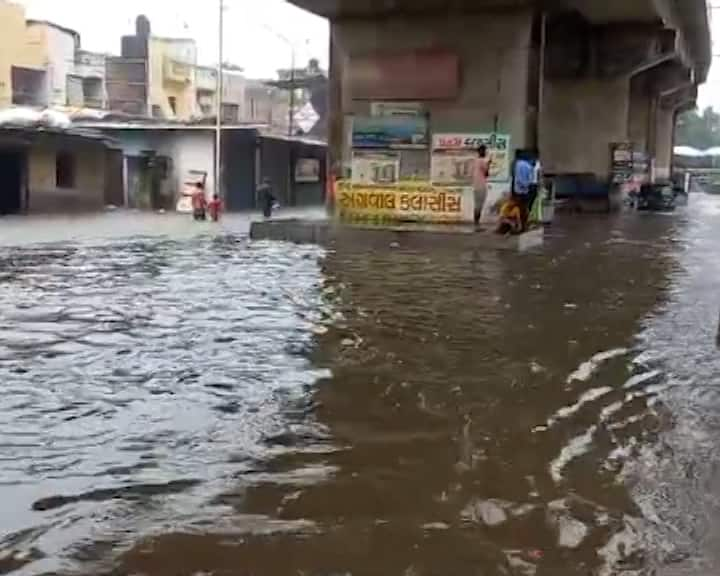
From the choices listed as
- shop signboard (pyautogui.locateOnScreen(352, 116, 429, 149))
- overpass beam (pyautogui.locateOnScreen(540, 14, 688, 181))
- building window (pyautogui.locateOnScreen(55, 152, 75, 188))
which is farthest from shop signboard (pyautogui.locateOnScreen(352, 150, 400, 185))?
building window (pyautogui.locateOnScreen(55, 152, 75, 188))

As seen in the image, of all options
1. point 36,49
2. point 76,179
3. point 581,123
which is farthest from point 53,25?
point 581,123

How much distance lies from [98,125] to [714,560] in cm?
3802

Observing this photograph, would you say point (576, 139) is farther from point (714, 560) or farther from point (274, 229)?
point (714, 560)

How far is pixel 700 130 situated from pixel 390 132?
320 feet

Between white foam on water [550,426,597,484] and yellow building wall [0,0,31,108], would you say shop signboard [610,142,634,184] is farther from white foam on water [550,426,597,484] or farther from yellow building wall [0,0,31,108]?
white foam on water [550,426,597,484]

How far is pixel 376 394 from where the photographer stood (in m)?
6.30

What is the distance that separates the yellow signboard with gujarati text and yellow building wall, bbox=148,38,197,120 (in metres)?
31.1

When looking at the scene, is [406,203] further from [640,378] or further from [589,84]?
[589,84]

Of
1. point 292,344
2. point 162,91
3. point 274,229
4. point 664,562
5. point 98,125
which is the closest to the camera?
point 664,562

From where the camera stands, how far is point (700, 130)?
364 ft

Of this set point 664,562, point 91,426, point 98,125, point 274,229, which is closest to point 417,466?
point 664,562

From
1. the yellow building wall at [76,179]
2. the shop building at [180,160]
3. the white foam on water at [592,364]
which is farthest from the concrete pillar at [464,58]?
the shop building at [180,160]

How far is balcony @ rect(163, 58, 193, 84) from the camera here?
52031mm

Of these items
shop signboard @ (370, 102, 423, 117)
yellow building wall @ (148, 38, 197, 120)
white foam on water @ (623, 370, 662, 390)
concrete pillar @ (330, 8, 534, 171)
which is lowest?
white foam on water @ (623, 370, 662, 390)
